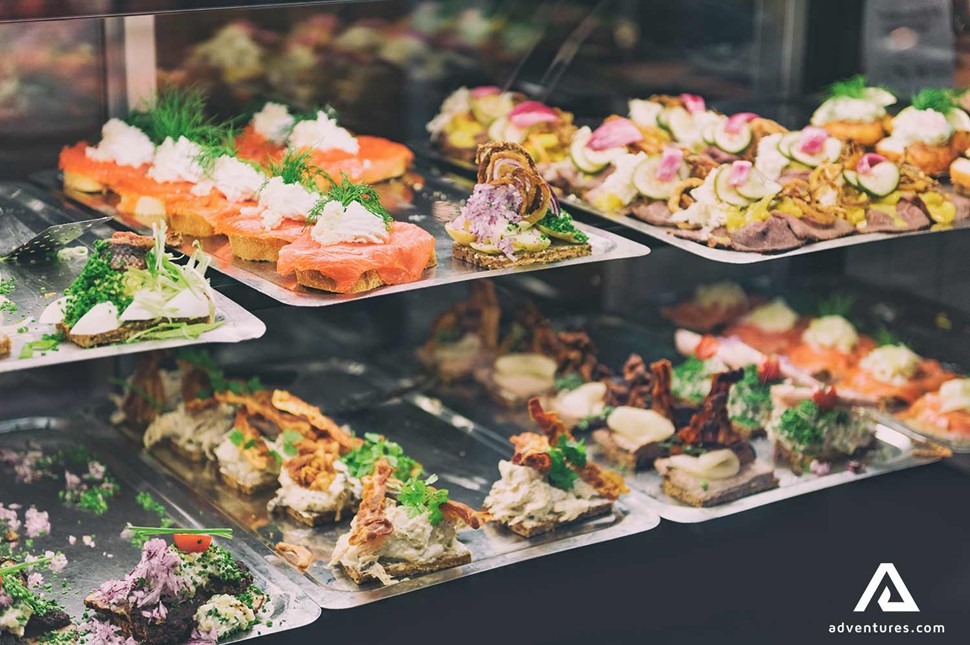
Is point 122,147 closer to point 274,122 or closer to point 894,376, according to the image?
point 274,122

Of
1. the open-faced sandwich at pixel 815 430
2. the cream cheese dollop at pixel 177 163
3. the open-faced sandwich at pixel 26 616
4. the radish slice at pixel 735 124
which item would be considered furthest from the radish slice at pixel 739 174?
the open-faced sandwich at pixel 26 616

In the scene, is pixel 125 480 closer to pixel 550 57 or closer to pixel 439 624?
pixel 439 624

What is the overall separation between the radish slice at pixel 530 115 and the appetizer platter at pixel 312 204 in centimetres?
30

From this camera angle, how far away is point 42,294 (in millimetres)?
3336

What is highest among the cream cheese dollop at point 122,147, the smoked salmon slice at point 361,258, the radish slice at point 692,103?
the radish slice at point 692,103

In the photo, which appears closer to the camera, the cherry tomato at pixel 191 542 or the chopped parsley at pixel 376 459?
the cherry tomato at pixel 191 542

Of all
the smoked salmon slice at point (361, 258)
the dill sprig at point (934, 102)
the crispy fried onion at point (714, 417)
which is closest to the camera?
the smoked salmon slice at point (361, 258)

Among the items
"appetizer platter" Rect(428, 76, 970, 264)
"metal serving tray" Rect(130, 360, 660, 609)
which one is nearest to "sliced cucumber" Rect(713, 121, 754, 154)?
"appetizer platter" Rect(428, 76, 970, 264)

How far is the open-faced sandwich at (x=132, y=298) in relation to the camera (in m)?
3.08

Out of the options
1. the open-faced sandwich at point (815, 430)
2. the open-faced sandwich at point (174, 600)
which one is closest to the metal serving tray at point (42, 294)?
the open-faced sandwich at point (174, 600)

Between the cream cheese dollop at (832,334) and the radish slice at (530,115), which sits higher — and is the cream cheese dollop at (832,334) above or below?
below

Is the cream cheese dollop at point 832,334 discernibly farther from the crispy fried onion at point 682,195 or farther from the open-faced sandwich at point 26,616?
the open-faced sandwich at point 26,616

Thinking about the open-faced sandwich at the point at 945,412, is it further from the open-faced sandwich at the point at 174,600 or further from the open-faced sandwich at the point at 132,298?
the open-faced sandwich at the point at 132,298

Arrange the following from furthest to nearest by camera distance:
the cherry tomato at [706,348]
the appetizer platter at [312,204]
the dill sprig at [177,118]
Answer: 1. the cherry tomato at [706,348]
2. the dill sprig at [177,118]
3. the appetizer platter at [312,204]
